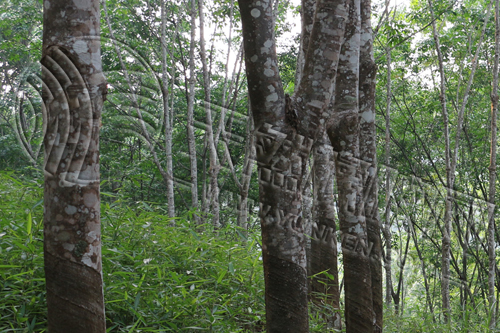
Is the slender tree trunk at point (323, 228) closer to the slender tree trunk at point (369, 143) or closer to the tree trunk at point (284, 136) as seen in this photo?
the slender tree trunk at point (369, 143)

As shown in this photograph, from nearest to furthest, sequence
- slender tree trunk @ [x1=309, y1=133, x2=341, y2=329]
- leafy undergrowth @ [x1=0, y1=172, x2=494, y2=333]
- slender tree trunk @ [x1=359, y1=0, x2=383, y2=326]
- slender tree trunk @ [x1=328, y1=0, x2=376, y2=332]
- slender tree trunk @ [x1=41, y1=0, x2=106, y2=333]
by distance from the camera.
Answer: slender tree trunk @ [x1=41, y1=0, x2=106, y2=333] → leafy undergrowth @ [x1=0, y1=172, x2=494, y2=333] → slender tree trunk @ [x1=328, y1=0, x2=376, y2=332] → slender tree trunk @ [x1=359, y1=0, x2=383, y2=326] → slender tree trunk @ [x1=309, y1=133, x2=341, y2=329]

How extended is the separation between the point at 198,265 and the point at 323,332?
1.10m

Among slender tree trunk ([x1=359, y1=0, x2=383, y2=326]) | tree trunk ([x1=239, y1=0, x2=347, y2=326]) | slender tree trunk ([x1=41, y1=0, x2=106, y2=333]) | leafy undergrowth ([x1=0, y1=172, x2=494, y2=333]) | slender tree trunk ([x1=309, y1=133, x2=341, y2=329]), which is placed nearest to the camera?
slender tree trunk ([x1=41, y1=0, x2=106, y2=333])

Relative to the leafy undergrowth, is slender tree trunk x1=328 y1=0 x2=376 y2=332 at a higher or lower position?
higher

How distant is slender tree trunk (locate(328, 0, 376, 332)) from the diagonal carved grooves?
189 centimetres

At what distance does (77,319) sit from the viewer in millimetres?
1585

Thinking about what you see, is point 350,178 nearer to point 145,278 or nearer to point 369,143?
point 369,143

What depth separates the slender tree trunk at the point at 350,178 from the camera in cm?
293

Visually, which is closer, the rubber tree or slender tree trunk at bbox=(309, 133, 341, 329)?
the rubber tree

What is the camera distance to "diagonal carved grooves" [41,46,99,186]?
1637 mm

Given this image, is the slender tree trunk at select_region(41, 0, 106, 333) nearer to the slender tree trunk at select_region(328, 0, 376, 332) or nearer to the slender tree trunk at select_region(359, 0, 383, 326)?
the slender tree trunk at select_region(328, 0, 376, 332)

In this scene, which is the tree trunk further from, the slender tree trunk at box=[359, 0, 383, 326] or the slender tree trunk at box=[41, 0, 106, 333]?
the slender tree trunk at box=[359, 0, 383, 326]

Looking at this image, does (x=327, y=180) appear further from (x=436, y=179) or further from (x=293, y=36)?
(x=436, y=179)

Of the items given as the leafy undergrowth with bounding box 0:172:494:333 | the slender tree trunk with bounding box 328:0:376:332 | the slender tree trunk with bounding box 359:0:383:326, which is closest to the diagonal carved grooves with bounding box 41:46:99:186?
the leafy undergrowth with bounding box 0:172:494:333
